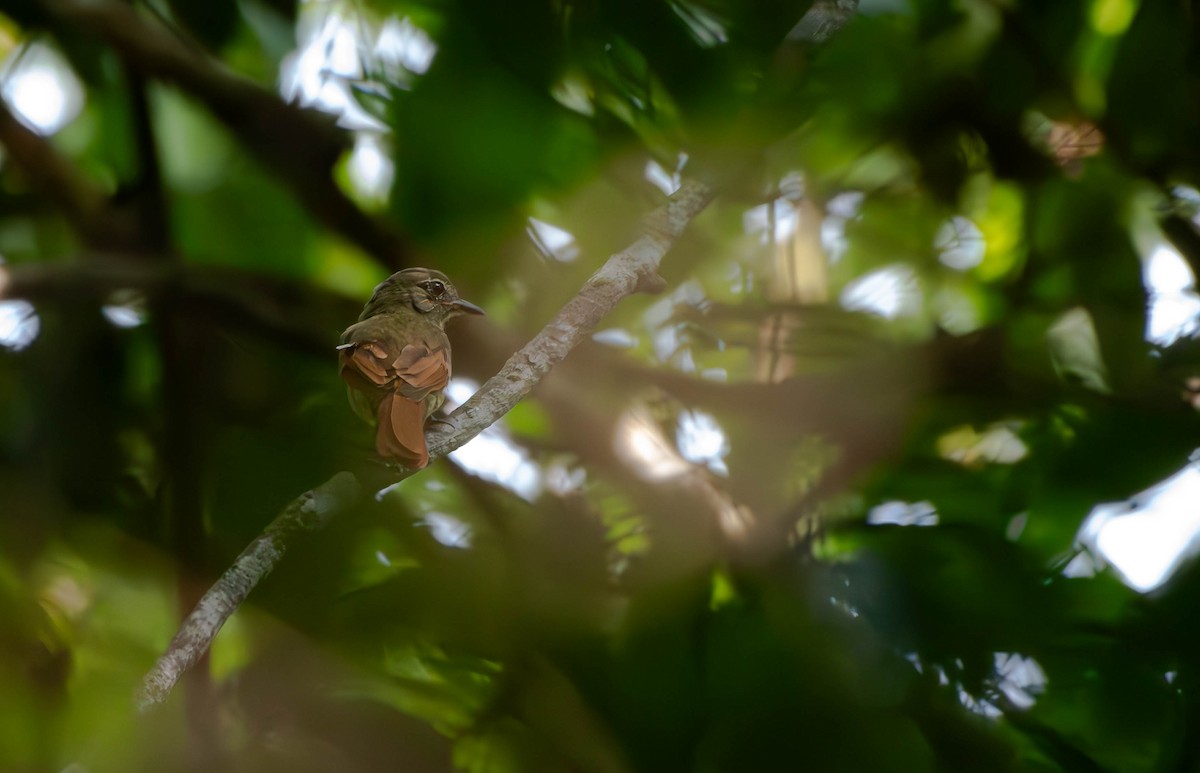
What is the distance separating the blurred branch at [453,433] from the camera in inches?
22.1

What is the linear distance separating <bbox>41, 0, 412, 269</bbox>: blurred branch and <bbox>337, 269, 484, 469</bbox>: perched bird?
0.24 metres

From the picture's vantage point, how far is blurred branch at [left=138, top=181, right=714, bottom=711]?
1.84 feet

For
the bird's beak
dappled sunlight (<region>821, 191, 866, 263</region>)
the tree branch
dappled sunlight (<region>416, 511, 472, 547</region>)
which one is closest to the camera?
the tree branch

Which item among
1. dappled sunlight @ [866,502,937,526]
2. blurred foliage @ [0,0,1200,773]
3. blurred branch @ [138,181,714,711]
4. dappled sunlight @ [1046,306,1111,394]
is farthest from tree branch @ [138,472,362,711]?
dappled sunlight @ [1046,306,1111,394]

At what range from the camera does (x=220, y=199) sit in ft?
3.31

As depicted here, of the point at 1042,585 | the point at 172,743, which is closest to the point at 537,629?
the point at 172,743

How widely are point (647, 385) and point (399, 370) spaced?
0.38 metres

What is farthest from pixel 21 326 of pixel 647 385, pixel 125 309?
pixel 647 385

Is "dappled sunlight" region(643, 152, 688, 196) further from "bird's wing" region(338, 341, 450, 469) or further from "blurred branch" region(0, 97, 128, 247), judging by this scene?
"blurred branch" region(0, 97, 128, 247)

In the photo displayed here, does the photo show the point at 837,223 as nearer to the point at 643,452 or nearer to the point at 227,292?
the point at 643,452

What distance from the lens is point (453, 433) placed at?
0.63 metres

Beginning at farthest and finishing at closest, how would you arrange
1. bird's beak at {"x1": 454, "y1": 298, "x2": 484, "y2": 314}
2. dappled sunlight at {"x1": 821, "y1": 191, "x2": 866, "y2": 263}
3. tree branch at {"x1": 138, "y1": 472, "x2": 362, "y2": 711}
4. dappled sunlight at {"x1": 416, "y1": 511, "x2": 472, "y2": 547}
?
dappled sunlight at {"x1": 821, "y1": 191, "x2": 866, "y2": 263}, dappled sunlight at {"x1": 416, "y1": 511, "x2": 472, "y2": 547}, bird's beak at {"x1": 454, "y1": 298, "x2": 484, "y2": 314}, tree branch at {"x1": 138, "y1": 472, "x2": 362, "y2": 711}

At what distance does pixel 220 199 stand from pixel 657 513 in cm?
61

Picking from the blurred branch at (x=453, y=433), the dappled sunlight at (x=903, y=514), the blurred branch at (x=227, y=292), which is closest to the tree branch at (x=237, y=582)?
the blurred branch at (x=453, y=433)
